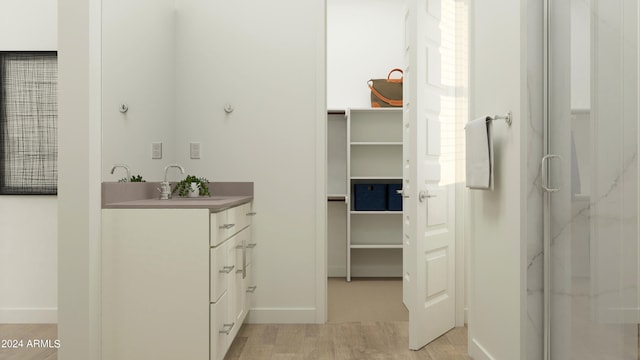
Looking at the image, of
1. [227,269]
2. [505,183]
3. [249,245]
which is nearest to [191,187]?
[249,245]

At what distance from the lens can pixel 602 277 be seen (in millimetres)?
1676

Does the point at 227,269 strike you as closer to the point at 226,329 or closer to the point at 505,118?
the point at 226,329

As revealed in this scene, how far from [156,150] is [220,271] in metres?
1.12

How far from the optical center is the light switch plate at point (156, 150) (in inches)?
122

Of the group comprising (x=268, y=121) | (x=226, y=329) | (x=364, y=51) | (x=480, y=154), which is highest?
(x=364, y=51)

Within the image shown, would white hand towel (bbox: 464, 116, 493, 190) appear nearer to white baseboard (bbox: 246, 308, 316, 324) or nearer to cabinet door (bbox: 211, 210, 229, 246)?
cabinet door (bbox: 211, 210, 229, 246)

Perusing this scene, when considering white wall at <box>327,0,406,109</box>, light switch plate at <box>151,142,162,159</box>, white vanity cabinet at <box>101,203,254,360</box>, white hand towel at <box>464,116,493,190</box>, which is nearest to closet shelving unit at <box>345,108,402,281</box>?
white wall at <box>327,0,406,109</box>

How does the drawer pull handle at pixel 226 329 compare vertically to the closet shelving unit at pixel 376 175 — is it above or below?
below

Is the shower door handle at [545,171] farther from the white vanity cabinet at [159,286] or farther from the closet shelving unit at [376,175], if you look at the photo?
the closet shelving unit at [376,175]

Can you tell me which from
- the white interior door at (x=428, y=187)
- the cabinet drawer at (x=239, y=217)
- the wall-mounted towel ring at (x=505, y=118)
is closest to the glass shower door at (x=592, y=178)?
the wall-mounted towel ring at (x=505, y=118)

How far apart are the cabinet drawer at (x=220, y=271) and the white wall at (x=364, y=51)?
299 centimetres

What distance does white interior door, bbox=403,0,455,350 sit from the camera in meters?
2.93

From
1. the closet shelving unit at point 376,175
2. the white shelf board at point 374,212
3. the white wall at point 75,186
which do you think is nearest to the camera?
the white wall at point 75,186

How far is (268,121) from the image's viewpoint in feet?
11.4
